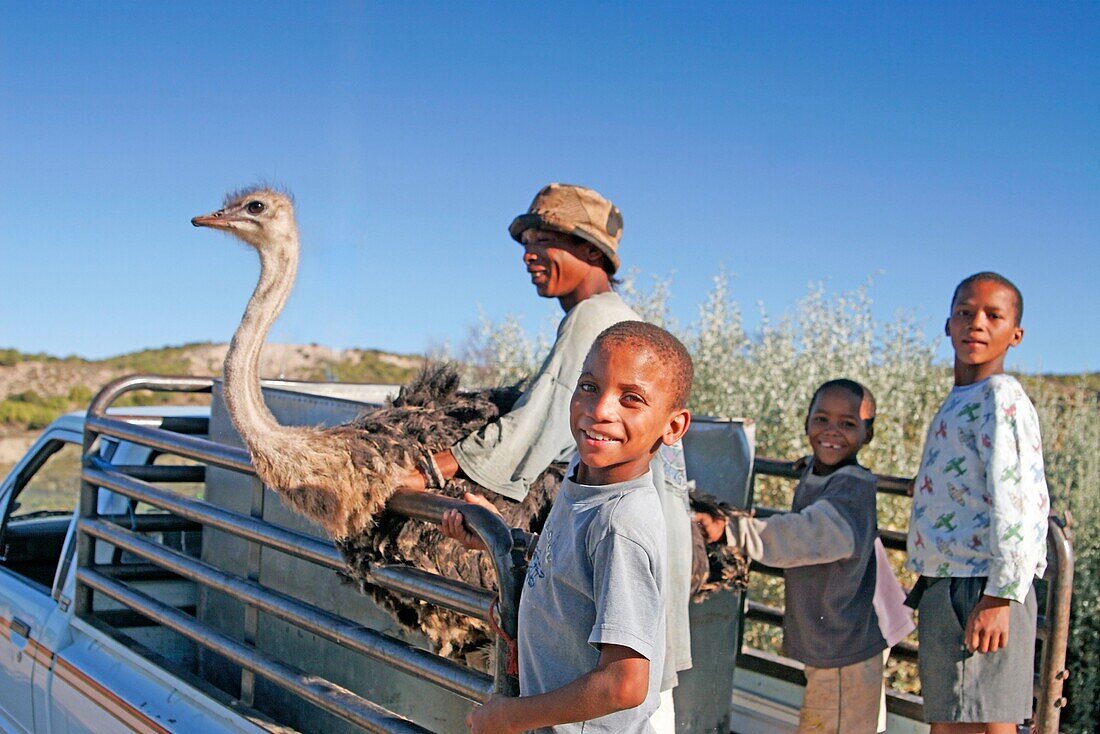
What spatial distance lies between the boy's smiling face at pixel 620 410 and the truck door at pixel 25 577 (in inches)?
107

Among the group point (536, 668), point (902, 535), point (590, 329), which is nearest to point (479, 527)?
point (536, 668)

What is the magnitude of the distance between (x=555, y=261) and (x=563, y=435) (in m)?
0.56

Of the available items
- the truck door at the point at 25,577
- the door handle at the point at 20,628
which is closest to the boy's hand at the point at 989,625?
the truck door at the point at 25,577

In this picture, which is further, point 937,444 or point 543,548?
point 937,444

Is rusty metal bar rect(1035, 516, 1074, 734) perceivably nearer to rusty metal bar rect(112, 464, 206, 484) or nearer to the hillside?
rusty metal bar rect(112, 464, 206, 484)

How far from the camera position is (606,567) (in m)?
1.71

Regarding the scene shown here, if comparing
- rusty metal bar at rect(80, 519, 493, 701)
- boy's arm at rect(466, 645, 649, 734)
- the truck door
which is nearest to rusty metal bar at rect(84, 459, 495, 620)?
rusty metal bar at rect(80, 519, 493, 701)

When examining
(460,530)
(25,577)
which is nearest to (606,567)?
(460,530)

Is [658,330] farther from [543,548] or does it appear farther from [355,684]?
[355,684]

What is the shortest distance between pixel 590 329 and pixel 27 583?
2.71m

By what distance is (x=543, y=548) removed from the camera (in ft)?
6.22

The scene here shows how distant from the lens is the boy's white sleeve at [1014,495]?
8.78ft

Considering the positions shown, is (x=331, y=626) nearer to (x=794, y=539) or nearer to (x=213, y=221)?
(x=794, y=539)

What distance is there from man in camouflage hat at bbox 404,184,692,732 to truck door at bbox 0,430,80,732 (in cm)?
199
